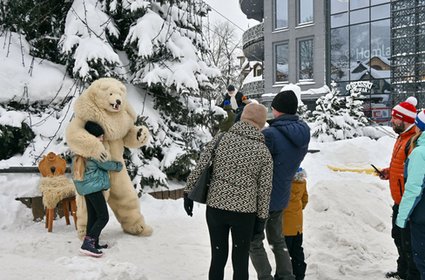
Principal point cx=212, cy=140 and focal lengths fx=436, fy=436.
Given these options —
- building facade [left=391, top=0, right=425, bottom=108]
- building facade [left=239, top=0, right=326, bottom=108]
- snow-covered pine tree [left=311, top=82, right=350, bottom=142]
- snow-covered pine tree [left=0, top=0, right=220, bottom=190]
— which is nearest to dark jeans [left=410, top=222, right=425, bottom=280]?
A: snow-covered pine tree [left=0, top=0, right=220, bottom=190]

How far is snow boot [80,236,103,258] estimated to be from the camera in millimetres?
4832

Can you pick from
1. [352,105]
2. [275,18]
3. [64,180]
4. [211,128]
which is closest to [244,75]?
[275,18]

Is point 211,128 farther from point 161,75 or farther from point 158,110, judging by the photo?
point 161,75

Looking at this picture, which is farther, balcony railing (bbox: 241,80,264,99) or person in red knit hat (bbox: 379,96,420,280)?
balcony railing (bbox: 241,80,264,99)

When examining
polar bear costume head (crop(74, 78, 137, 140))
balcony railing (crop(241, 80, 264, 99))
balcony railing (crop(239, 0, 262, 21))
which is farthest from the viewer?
balcony railing (crop(239, 0, 262, 21))

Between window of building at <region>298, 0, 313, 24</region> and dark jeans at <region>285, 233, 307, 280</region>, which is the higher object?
window of building at <region>298, 0, 313, 24</region>

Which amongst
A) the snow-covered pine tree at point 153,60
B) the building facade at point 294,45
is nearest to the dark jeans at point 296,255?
the snow-covered pine tree at point 153,60

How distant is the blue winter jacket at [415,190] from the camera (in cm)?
353

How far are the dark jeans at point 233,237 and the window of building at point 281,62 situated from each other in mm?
25895

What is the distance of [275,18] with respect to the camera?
29297 millimetres

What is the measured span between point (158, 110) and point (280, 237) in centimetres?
467

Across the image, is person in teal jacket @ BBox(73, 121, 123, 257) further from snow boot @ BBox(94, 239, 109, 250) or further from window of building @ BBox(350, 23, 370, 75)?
window of building @ BBox(350, 23, 370, 75)

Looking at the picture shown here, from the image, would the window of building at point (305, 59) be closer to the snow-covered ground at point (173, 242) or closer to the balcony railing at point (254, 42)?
the balcony railing at point (254, 42)

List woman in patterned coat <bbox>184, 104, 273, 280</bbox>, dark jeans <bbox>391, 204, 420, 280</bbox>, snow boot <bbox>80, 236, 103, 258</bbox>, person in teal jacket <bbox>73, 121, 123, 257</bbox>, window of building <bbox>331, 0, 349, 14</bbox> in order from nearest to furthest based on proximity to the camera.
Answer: woman in patterned coat <bbox>184, 104, 273, 280</bbox> → dark jeans <bbox>391, 204, 420, 280</bbox> → snow boot <bbox>80, 236, 103, 258</bbox> → person in teal jacket <bbox>73, 121, 123, 257</bbox> → window of building <bbox>331, 0, 349, 14</bbox>
